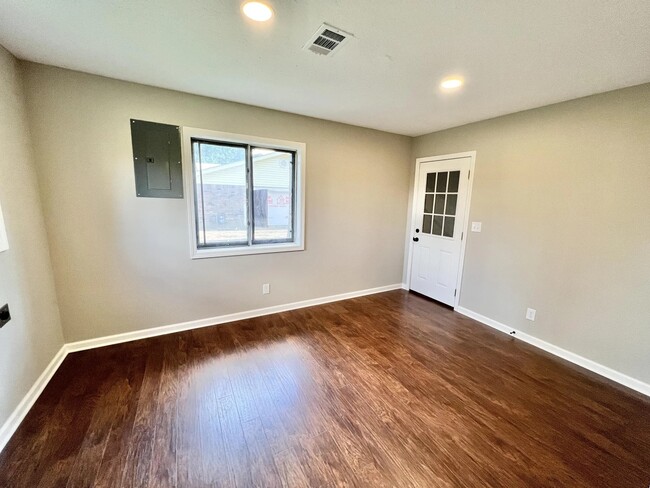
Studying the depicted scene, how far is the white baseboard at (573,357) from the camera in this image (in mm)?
2176

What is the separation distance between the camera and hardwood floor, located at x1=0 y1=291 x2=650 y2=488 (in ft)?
4.64

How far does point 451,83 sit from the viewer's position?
2.18 metres

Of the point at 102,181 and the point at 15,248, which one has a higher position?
the point at 102,181

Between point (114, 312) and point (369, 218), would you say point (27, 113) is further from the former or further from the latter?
point (369, 218)

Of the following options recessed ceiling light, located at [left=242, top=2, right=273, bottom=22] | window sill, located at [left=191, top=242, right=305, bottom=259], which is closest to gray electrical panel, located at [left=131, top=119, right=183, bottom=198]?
window sill, located at [left=191, top=242, right=305, bottom=259]

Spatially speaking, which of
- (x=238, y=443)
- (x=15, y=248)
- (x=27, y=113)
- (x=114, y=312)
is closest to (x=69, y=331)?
(x=114, y=312)

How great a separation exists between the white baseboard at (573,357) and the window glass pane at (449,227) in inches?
43.2

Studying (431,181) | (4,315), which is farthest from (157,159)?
(431,181)

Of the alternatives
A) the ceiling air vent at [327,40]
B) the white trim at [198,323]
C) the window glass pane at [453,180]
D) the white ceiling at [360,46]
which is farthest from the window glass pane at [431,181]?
the ceiling air vent at [327,40]

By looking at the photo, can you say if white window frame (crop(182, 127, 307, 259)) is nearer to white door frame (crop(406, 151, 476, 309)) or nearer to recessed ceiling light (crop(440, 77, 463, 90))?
recessed ceiling light (crop(440, 77, 463, 90))

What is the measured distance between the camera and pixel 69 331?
7.87 ft

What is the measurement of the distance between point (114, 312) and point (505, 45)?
3827mm

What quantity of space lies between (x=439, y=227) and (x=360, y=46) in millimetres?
2754

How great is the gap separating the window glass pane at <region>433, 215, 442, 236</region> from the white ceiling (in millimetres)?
1613
